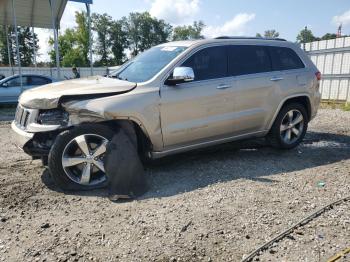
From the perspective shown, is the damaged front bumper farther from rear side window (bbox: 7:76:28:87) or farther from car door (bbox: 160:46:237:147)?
rear side window (bbox: 7:76:28:87)

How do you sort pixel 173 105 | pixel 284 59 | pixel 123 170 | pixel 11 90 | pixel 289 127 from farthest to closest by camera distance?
1. pixel 11 90
2. pixel 289 127
3. pixel 284 59
4. pixel 173 105
5. pixel 123 170

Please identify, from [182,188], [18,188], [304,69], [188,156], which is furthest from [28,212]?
[304,69]

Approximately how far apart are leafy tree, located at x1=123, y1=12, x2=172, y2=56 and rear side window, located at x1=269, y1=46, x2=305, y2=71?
78334mm

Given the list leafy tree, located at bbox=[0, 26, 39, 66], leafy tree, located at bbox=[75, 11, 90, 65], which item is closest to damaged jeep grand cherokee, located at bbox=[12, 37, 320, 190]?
leafy tree, located at bbox=[75, 11, 90, 65]

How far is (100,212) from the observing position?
12.5 ft

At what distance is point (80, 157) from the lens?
433 centimetres

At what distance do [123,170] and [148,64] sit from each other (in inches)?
68.4

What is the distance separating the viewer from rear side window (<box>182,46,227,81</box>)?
502 centimetres

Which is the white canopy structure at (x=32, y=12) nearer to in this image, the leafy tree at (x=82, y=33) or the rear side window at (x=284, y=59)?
the rear side window at (x=284, y=59)

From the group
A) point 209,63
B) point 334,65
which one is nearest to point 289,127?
point 209,63

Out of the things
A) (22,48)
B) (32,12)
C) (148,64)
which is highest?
(32,12)

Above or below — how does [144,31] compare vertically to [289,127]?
above

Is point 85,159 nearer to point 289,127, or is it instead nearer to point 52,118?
point 52,118

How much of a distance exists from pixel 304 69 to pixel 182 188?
132 inches
